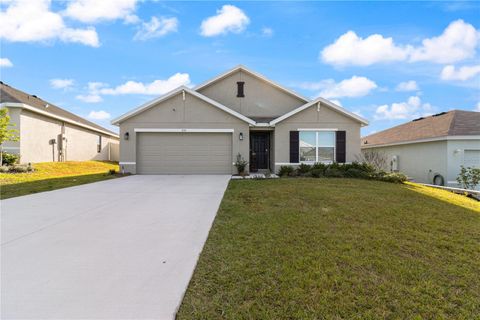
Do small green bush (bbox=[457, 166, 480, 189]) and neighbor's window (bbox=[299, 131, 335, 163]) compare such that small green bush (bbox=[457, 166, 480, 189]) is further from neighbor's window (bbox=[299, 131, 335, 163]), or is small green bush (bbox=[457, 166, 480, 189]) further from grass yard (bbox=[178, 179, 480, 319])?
grass yard (bbox=[178, 179, 480, 319])

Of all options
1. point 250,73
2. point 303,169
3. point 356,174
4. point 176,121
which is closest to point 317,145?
point 303,169

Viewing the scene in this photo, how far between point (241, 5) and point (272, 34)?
3609mm

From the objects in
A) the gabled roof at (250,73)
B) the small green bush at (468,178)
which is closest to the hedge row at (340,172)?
the small green bush at (468,178)

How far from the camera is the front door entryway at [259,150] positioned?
14.9m

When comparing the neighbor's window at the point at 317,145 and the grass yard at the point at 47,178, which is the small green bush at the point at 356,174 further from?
the grass yard at the point at 47,178

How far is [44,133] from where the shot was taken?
1673cm

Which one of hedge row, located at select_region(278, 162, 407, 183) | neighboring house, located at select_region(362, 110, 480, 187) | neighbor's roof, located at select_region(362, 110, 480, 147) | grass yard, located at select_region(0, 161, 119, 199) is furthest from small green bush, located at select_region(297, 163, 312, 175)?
grass yard, located at select_region(0, 161, 119, 199)

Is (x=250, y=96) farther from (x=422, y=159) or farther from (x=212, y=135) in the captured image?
(x=422, y=159)

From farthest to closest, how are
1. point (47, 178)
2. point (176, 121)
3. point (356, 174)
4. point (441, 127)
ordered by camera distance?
point (441, 127) < point (176, 121) < point (47, 178) < point (356, 174)

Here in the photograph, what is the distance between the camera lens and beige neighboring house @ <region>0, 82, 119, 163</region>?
1459 centimetres

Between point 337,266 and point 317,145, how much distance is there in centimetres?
1110

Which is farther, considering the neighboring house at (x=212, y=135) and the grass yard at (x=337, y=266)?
the neighboring house at (x=212, y=135)

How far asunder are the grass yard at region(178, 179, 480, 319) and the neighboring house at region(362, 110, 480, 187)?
961 centimetres

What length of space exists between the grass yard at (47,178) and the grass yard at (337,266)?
7.58 m
